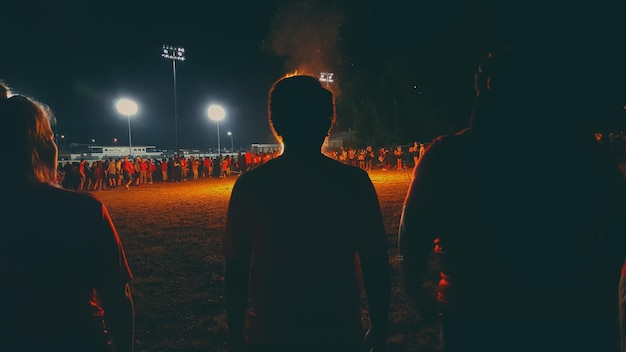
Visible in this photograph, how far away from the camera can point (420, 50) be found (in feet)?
170

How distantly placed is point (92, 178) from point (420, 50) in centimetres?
3919

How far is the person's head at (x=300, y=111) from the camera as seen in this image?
1849mm

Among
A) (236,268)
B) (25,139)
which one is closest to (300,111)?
(236,268)

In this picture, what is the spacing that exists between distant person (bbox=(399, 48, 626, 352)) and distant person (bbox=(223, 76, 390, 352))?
0.86ft

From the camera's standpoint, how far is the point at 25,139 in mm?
1765

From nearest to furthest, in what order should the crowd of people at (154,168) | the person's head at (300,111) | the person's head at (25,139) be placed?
the person's head at (25,139) → the person's head at (300,111) → the crowd of people at (154,168)

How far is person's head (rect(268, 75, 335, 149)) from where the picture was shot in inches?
72.8

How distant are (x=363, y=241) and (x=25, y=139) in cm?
138

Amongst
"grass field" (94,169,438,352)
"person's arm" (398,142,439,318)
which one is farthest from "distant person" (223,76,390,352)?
"grass field" (94,169,438,352)

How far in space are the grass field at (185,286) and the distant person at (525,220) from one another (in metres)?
2.83

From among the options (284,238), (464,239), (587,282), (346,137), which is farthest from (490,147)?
(346,137)

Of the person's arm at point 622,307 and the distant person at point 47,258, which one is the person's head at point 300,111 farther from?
the person's arm at point 622,307

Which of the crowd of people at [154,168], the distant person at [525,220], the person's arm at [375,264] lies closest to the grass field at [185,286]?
the person's arm at [375,264]

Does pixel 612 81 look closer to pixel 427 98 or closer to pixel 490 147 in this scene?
pixel 427 98
